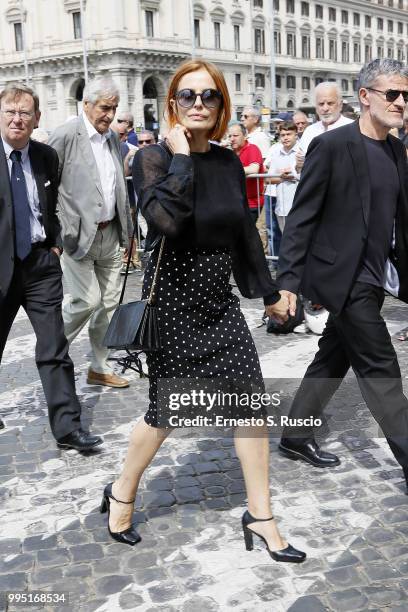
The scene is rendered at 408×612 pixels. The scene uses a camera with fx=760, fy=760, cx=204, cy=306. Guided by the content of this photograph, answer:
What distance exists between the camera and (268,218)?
9000mm

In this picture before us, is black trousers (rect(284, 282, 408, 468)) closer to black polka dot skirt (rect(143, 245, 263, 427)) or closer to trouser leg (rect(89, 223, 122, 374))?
black polka dot skirt (rect(143, 245, 263, 427))

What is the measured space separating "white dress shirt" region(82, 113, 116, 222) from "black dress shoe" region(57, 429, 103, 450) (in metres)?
1.55

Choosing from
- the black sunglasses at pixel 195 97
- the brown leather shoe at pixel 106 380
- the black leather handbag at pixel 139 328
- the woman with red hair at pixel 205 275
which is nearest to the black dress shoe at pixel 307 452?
the woman with red hair at pixel 205 275

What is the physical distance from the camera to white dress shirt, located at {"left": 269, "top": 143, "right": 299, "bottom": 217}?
8055 mm

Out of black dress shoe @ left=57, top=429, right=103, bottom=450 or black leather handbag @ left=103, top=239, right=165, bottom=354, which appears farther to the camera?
black dress shoe @ left=57, top=429, right=103, bottom=450

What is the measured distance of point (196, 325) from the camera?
287cm

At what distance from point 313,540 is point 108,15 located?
6089 cm

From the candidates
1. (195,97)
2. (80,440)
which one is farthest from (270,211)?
(195,97)

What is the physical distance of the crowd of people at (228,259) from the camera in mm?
2775

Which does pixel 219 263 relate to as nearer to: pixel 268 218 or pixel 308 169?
pixel 308 169

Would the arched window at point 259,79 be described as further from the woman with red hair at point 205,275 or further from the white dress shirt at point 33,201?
the woman with red hair at point 205,275

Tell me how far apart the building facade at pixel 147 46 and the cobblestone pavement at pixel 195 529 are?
53.1 m

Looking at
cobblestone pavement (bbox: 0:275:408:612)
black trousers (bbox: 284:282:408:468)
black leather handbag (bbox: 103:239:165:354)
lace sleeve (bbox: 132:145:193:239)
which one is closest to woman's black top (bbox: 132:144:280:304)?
lace sleeve (bbox: 132:145:193:239)


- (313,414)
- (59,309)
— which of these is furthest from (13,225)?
(313,414)
